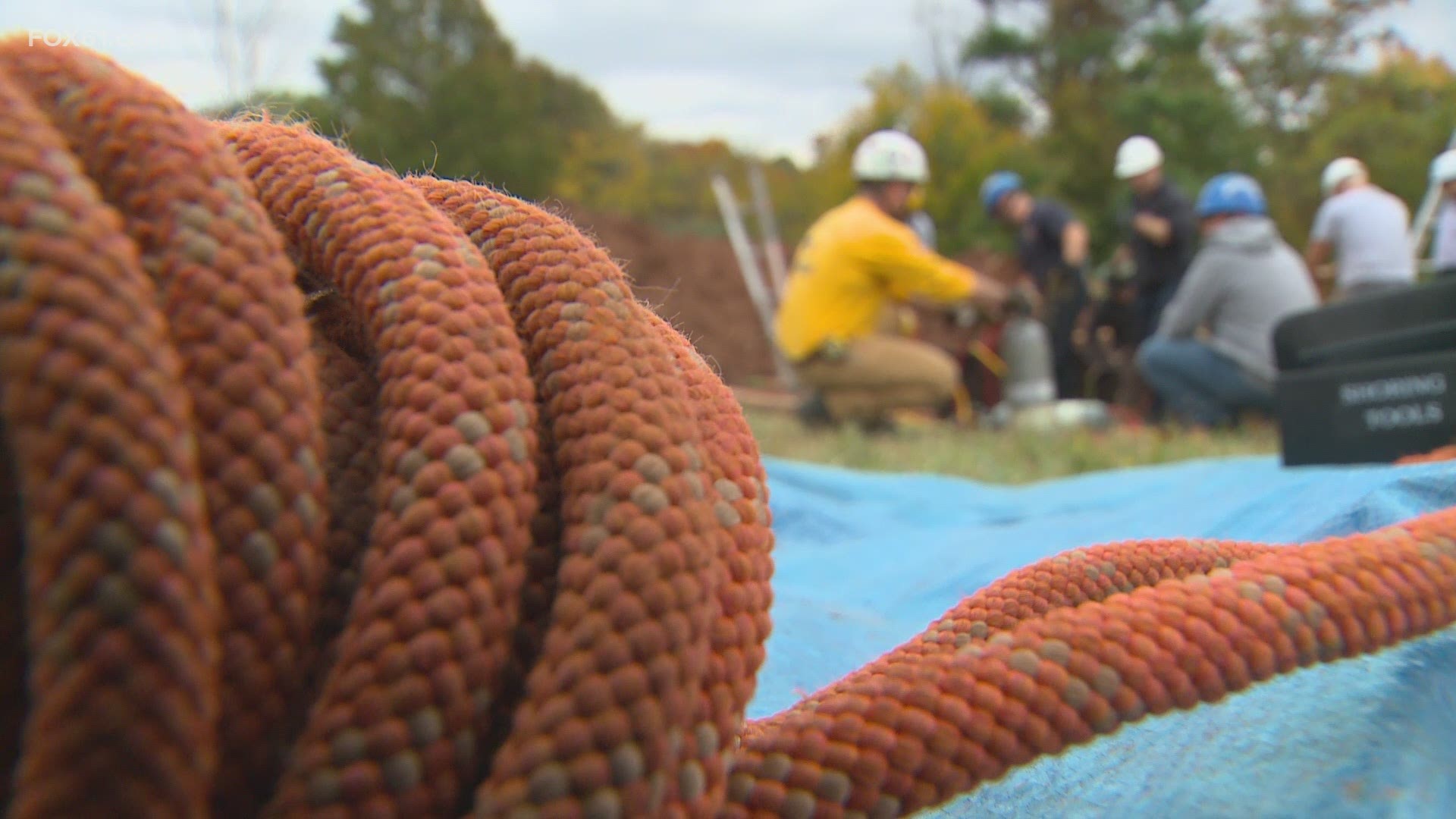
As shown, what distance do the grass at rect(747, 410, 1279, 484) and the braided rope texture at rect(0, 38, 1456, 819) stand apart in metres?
1.97

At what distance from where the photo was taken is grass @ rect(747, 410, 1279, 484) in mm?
2613

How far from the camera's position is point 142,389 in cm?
27

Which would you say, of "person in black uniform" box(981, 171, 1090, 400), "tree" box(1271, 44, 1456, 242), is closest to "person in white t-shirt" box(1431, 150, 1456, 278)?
"person in black uniform" box(981, 171, 1090, 400)

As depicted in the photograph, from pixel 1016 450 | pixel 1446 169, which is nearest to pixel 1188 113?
pixel 1446 169

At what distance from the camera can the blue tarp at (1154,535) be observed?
0.47 metres

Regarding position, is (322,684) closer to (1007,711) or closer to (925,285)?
(1007,711)

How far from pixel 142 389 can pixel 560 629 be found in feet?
0.43

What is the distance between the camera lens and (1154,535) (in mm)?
1333

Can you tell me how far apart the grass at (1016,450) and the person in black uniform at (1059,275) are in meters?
2.15

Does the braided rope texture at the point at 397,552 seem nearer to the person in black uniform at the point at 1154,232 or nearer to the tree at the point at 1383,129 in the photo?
the person in black uniform at the point at 1154,232

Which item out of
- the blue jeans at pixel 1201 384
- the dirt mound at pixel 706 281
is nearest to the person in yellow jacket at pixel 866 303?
the blue jeans at pixel 1201 384

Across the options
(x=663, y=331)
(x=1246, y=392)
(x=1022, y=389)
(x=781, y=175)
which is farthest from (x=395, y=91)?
(x=663, y=331)

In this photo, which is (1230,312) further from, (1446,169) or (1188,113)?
(1188,113)

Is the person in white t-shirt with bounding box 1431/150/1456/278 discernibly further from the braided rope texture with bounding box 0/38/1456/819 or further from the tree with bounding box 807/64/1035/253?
the tree with bounding box 807/64/1035/253
